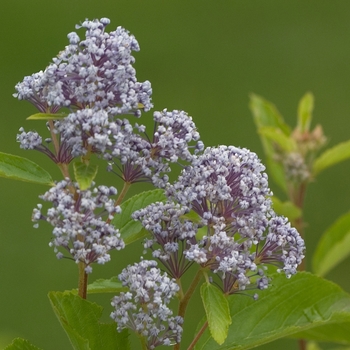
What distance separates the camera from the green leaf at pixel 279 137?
3.60 m

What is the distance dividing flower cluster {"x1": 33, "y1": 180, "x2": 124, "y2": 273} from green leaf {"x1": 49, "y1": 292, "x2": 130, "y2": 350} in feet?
0.70

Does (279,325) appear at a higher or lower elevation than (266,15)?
lower

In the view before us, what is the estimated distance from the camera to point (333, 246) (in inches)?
141

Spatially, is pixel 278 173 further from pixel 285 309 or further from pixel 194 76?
pixel 194 76

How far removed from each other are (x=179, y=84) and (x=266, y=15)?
2399mm

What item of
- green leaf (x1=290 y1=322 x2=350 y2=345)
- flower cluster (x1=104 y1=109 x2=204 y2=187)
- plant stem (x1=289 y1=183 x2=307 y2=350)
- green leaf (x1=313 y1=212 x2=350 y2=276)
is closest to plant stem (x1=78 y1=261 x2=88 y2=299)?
flower cluster (x1=104 y1=109 x2=204 y2=187)

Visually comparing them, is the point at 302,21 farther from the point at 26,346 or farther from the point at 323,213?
the point at 26,346

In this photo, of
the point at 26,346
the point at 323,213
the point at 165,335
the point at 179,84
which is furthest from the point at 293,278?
the point at 179,84

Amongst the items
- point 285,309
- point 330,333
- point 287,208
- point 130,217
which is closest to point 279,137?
point 287,208

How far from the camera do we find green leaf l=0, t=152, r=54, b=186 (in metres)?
1.80

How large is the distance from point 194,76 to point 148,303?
7.94 metres

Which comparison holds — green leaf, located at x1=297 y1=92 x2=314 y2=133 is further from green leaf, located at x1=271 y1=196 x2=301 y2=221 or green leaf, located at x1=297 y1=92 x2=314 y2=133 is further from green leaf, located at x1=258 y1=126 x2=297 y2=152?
green leaf, located at x1=271 y1=196 x2=301 y2=221

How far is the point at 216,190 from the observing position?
1.74m

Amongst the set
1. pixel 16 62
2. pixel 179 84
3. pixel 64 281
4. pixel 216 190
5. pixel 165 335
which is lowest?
pixel 165 335
